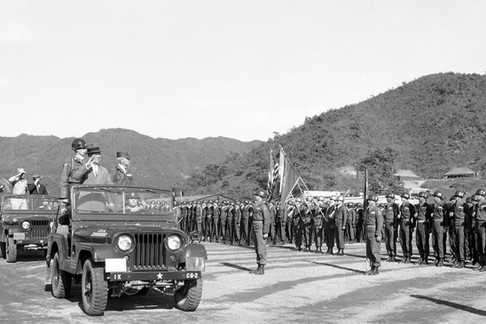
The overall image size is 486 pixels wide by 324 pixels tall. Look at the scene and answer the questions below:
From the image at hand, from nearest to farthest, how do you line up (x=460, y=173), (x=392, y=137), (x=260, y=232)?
(x=260, y=232)
(x=460, y=173)
(x=392, y=137)

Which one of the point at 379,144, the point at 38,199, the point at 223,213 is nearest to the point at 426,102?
the point at 379,144

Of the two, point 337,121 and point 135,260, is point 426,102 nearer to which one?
point 337,121

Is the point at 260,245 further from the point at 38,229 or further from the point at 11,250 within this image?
the point at 11,250

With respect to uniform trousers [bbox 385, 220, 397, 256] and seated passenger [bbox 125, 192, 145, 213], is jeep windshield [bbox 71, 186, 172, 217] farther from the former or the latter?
uniform trousers [bbox 385, 220, 397, 256]

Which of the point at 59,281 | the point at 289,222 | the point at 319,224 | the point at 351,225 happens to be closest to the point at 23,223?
the point at 59,281

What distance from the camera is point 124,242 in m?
9.03

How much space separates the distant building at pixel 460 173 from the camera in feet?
339

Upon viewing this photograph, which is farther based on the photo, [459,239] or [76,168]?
[459,239]

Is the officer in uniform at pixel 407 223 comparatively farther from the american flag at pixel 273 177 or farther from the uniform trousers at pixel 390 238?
the american flag at pixel 273 177

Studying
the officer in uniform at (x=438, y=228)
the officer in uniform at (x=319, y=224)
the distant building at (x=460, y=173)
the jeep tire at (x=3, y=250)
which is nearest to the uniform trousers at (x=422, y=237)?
the officer in uniform at (x=438, y=228)

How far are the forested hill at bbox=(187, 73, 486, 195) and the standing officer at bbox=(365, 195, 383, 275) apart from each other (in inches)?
2224

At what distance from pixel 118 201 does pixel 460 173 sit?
101m

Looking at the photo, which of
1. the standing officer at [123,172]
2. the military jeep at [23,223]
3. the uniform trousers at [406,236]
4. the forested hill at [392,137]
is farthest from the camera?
the forested hill at [392,137]

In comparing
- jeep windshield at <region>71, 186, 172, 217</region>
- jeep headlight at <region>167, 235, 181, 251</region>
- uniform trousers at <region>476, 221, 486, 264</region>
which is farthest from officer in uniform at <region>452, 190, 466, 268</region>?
jeep headlight at <region>167, 235, 181, 251</region>
